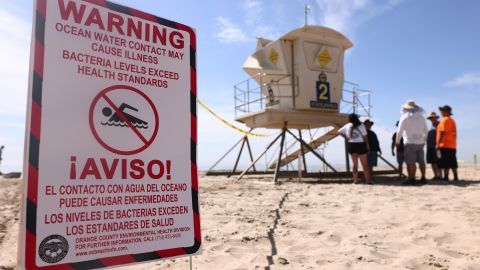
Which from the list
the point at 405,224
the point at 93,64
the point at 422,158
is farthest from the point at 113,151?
the point at 422,158

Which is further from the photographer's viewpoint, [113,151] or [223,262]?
[223,262]

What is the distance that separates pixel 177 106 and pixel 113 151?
52cm

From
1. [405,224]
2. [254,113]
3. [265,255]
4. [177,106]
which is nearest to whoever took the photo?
[177,106]

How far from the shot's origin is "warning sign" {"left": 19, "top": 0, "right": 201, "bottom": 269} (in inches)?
71.1

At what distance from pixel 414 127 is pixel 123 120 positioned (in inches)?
329

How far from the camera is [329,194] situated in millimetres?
7188

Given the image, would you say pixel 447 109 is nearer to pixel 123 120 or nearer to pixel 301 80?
pixel 301 80

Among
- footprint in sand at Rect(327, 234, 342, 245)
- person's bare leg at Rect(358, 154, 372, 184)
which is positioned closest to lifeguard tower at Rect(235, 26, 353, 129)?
person's bare leg at Rect(358, 154, 372, 184)

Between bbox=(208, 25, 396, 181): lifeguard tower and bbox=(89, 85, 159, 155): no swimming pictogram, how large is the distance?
30.3 feet

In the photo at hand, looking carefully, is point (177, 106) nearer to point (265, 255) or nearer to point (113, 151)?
point (113, 151)

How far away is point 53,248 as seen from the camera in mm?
1779

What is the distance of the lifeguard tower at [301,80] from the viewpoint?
11.7 metres

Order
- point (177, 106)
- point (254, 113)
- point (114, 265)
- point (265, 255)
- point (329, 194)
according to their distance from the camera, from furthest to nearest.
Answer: point (254, 113) < point (329, 194) < point (265, 255) < point (177, 106) < point (114, 265)

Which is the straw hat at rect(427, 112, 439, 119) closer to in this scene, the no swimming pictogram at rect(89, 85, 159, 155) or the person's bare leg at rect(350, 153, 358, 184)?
the person's bare leg at rect(350, 153, 358, 184)
